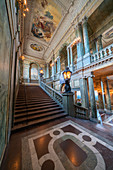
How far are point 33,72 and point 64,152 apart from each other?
15.5m

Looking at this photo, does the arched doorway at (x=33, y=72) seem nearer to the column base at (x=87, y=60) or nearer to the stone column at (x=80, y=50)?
the stone column at (x=80, y=50)

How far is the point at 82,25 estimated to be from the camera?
681 centimetres

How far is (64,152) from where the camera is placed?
5.16ft

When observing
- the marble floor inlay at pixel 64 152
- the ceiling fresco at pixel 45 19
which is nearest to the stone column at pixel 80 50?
the ceiling fresco at pixel 45 19

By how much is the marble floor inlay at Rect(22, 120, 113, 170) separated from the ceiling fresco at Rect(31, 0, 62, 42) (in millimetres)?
12711

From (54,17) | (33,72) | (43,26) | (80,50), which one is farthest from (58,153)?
(33,72)

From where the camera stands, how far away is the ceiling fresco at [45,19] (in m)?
7.36

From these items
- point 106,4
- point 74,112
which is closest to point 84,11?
point 106,4

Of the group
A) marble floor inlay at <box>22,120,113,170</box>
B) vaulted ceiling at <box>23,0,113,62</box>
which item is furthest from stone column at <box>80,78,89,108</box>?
vaulted ceiling at <box>23,0,113,62</box>

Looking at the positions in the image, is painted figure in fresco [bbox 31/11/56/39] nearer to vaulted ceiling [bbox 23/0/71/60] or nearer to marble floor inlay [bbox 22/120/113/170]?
vaulted ceiling [bbox 23/0/71/60]

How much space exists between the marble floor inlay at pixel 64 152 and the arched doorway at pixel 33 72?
1357 cm

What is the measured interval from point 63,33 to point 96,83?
9419mm

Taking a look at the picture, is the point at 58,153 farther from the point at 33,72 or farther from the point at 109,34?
the point at 33,72

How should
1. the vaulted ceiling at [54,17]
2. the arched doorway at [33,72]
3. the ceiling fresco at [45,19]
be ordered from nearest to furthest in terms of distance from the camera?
the vaulted ceiling at [54,17] → the ceiling fresco at [45,19] → the arched doorway at [33,72]
